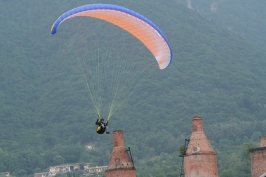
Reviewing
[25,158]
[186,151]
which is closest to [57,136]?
[25,158]

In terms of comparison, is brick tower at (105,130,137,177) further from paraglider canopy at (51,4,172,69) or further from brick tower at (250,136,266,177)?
brick tower at (250,136,266,177)

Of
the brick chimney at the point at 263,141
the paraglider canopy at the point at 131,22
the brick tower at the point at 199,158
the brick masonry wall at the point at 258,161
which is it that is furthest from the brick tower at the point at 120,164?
the brick chimney at the point at 263,141

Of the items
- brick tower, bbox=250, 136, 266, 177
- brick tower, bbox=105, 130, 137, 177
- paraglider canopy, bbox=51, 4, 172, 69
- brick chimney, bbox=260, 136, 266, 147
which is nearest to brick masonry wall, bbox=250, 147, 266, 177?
brick tower, bbox=250, 136, 266, 177

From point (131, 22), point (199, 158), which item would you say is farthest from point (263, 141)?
point (131, 22)

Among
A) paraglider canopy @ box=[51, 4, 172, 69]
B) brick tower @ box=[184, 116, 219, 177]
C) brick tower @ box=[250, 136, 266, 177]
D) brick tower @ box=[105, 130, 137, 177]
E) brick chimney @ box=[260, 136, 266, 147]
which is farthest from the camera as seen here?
brick chimney @ box=[260, 136, 266, 147]

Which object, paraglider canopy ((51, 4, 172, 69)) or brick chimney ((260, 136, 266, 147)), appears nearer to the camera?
paraglider canopy ((51, 4, 172, 69))

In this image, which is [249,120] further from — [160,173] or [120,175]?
[120,175]

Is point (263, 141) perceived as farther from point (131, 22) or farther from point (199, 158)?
point (131, 22)

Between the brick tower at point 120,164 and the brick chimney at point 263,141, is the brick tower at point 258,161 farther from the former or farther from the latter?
the brick tower at point 120,164
